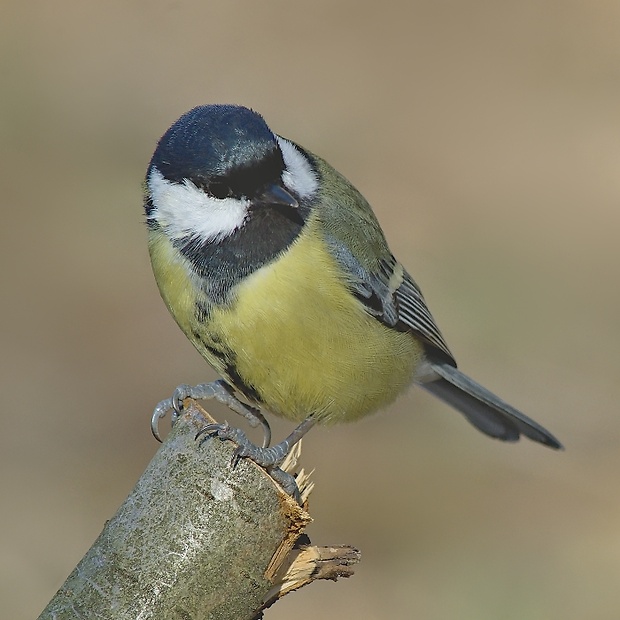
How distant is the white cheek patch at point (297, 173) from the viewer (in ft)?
11.1

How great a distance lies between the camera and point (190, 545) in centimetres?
222

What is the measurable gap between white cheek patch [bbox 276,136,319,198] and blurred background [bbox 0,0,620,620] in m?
0.64

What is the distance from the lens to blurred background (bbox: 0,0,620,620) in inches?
202

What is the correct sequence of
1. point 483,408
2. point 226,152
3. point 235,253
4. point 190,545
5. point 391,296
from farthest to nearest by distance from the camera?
point 483,408 → point 391,296 → point 235,253 → point 226,152 → point 190,545

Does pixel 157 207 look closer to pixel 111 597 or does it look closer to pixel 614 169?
pixel 111 597

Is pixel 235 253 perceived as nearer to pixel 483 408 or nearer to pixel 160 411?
pixel 160 411

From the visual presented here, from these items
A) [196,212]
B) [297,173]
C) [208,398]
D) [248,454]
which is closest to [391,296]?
[297,173]

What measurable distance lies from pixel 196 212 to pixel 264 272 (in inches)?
11.1

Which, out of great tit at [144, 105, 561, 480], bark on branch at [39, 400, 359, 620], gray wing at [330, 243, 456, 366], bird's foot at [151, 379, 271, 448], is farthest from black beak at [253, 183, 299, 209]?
bark on branch at [39, 400, 359, 620]

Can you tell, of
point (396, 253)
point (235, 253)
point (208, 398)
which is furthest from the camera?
point (396, 253)

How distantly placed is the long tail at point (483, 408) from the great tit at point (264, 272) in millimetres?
720

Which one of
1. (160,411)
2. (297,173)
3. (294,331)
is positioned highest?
(297,173)

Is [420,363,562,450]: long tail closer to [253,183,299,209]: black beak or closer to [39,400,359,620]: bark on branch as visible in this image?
[253,183,299,209]: black beak

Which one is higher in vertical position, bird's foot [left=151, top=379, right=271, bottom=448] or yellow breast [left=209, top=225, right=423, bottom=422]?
yellow breast [left=209, top=225, right=423, bottom=422]
